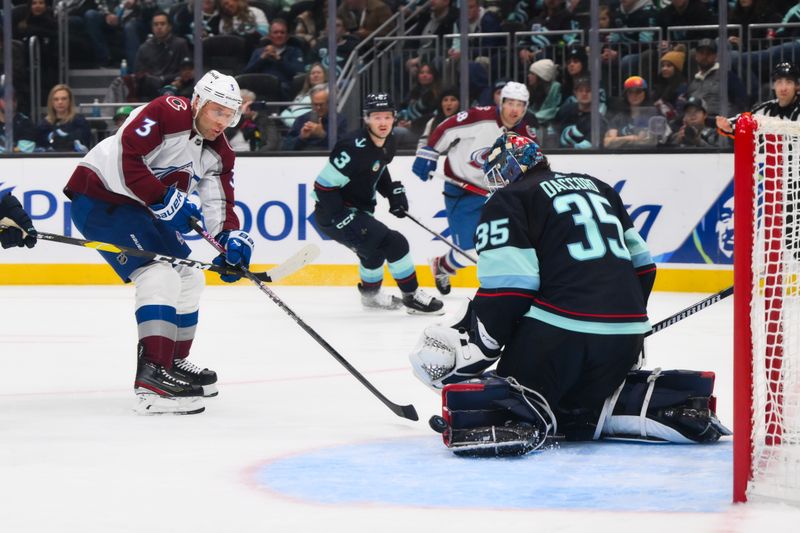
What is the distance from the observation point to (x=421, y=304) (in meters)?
6.77

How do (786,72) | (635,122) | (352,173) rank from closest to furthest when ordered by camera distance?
1. (786,72)
2. (352,173)
3. (635,122)

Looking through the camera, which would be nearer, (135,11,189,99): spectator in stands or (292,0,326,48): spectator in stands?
(292,0,326,48): spectator in stands

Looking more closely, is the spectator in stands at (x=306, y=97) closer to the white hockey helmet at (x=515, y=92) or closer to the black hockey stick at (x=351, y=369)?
the white hockey helmet at (x=515, y=92)

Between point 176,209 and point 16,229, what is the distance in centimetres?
48

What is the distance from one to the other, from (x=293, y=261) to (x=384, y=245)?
243cm

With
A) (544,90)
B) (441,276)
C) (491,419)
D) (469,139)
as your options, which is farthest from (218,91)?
(544,90)

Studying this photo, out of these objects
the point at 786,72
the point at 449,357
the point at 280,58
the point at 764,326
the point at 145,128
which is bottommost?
the point at 449,357

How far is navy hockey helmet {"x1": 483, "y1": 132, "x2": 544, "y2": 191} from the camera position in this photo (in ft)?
10.8

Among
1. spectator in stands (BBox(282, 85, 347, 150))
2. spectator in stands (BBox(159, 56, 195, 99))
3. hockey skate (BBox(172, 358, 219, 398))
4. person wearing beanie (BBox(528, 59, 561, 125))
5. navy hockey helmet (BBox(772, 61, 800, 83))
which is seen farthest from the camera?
spectator in stands (BBox(159, 56, 195, 99))

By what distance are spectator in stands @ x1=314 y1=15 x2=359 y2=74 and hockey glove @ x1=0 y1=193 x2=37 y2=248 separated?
4659 millimetres

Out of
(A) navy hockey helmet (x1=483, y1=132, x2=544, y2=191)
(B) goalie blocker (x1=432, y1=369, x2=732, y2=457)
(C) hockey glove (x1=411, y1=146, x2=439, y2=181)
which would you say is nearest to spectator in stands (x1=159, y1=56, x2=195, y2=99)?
(C) hockey glove (x1=411, y1=146, x2=439, y2=181)

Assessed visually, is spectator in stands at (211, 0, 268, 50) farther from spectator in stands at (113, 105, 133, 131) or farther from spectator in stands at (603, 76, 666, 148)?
spectator in stands at (603, 76, 666, 148)

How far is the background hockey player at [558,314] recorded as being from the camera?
312 centimetres

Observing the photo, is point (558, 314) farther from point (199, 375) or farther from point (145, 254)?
point (199, 375)
